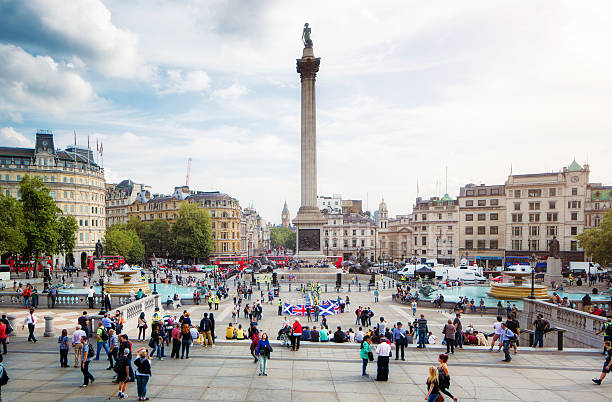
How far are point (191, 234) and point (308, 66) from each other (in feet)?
134

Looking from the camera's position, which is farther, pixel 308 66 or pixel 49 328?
pixel 308 66

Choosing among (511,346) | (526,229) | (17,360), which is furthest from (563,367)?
(526,229)

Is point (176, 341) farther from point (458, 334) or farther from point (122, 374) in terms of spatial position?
point (458, 334)

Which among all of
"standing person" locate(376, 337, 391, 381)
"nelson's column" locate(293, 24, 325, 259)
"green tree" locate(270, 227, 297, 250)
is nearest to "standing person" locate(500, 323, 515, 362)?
"standing person" locate(376, 337, 391, 381)

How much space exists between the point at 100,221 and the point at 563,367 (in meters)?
80.7

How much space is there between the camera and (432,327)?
2552 centimetres

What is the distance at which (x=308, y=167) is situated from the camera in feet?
211

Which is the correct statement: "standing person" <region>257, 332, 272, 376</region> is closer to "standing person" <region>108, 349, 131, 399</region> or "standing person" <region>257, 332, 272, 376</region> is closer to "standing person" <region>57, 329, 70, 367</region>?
"standing person" <region>108, 349, 131, 399</region>

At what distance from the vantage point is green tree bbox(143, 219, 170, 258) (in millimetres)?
89312

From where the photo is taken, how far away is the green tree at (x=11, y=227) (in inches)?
1743

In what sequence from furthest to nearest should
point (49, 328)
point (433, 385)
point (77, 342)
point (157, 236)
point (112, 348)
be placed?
point (157, 236) → point (49, 328) → point (77, 342) → point (112, 348) → point (433, 385)

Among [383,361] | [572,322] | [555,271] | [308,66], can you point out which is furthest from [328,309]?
[308,66]

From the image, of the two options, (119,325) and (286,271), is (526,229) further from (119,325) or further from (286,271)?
(119,325)

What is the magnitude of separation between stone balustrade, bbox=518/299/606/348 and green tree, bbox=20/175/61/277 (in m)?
52.4
